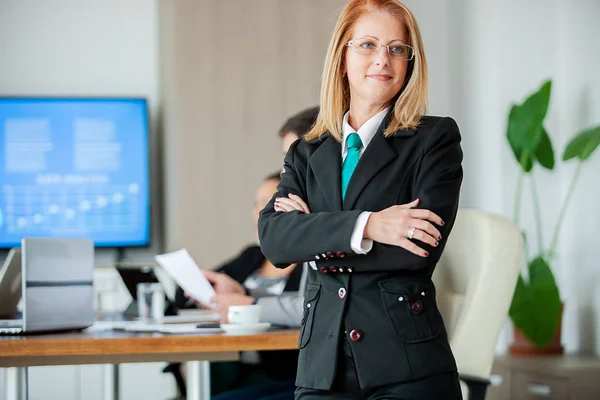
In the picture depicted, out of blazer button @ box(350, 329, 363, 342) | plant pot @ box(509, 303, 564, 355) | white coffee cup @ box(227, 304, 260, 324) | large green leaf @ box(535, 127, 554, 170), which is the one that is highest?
large green leaf @ box(535, 127, 554, 170)

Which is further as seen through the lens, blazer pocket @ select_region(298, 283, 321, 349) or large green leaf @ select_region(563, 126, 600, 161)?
large green leaf @ select_region(563, 126, 600, 161)

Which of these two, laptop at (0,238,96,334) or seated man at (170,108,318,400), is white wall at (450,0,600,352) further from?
laptop at (0,238,96,334)

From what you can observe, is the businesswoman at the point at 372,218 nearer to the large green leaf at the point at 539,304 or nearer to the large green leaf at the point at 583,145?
the large green leaf at the point at 583,145

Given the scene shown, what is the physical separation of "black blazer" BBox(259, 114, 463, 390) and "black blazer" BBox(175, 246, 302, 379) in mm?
1317

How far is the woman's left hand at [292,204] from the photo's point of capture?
1.52m

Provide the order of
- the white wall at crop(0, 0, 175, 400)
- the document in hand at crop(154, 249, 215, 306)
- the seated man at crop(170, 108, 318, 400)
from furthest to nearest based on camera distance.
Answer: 1. the white wall at crop(0, 0, 175, 400)
2. the document in hand at crop(154, 249, 215, 306)
3. the seated man at crop(170, 108, 318, 400)

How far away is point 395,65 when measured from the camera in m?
1.47

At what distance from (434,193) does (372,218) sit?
0.11 meters

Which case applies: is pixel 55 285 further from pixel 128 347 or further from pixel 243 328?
pixel 243 328

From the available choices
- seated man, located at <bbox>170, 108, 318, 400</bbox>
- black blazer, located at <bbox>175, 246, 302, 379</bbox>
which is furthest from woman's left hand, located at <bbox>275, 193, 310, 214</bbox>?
black blazer, located at <bbox>175, 246, 302, 379</bbox>

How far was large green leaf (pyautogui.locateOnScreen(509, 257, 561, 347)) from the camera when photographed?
12.0ft

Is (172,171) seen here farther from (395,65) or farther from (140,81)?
(395,65)

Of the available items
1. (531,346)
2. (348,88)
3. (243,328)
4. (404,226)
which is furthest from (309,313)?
(531,346)

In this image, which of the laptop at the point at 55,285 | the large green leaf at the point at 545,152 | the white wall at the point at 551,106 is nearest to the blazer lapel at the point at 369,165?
the laptop at the point at 55,285
